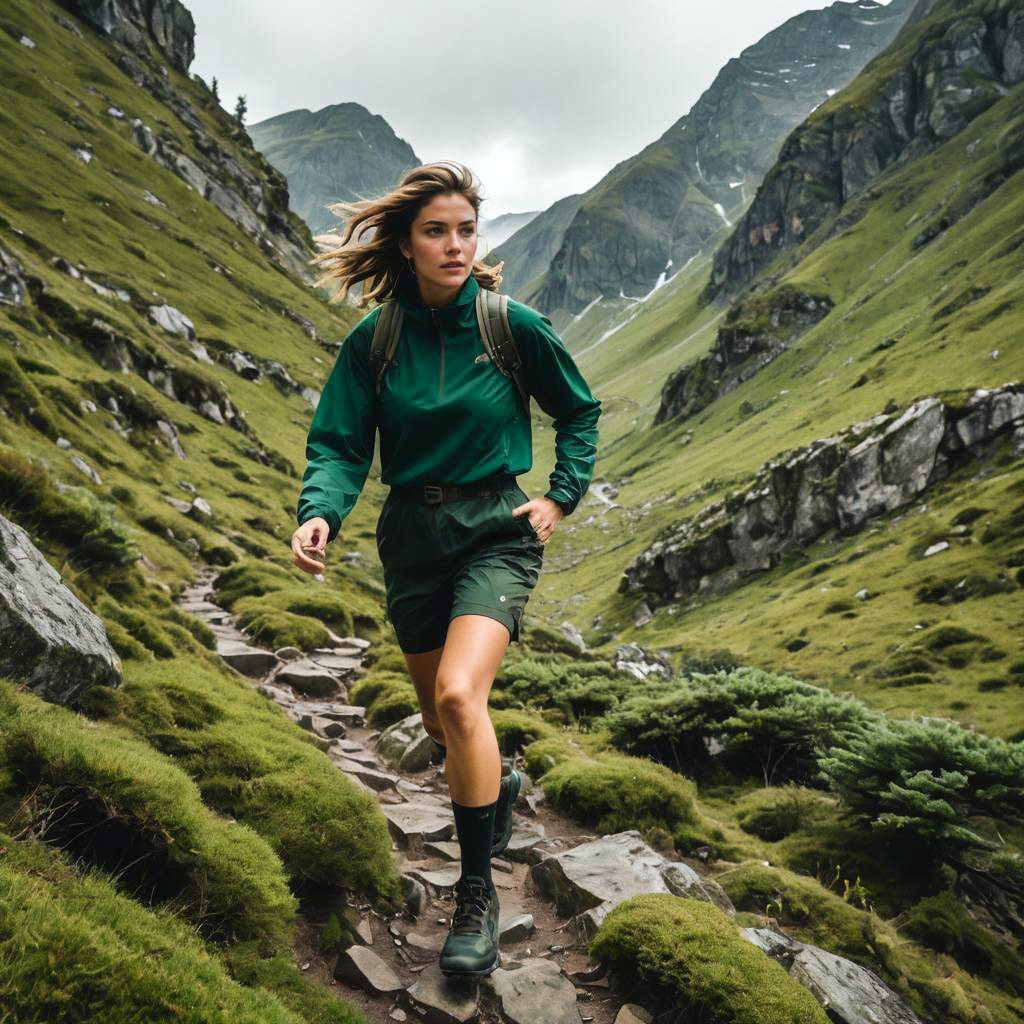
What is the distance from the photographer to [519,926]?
238 inches

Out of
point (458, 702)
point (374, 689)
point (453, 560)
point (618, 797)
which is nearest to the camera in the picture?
point (458, 702)

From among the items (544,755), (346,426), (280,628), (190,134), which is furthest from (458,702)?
(190,134)

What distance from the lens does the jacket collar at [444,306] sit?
5.27 m

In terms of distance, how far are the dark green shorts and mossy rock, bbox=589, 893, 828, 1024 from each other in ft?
8.22

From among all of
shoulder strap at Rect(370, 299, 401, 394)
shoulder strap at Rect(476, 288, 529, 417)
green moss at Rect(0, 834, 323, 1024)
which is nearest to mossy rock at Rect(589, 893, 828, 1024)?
green moss at Rect(0, 834, 323, 1024)

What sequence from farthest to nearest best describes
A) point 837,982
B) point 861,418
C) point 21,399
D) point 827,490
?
point 861,418, point 827,490, point 21,399, point 837,982

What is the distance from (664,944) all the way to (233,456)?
5024cm

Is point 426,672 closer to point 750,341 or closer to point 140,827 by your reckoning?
point 140,827

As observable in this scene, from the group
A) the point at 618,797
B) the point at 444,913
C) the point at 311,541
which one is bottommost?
the point at 618,797

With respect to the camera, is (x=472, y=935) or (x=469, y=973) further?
(x=472, y=935)

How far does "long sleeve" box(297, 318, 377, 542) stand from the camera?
520 centimetres

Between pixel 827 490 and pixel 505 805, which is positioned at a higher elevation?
pixel 505 805

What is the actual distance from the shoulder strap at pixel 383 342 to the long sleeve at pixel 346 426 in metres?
0.09

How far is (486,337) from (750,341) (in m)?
176
